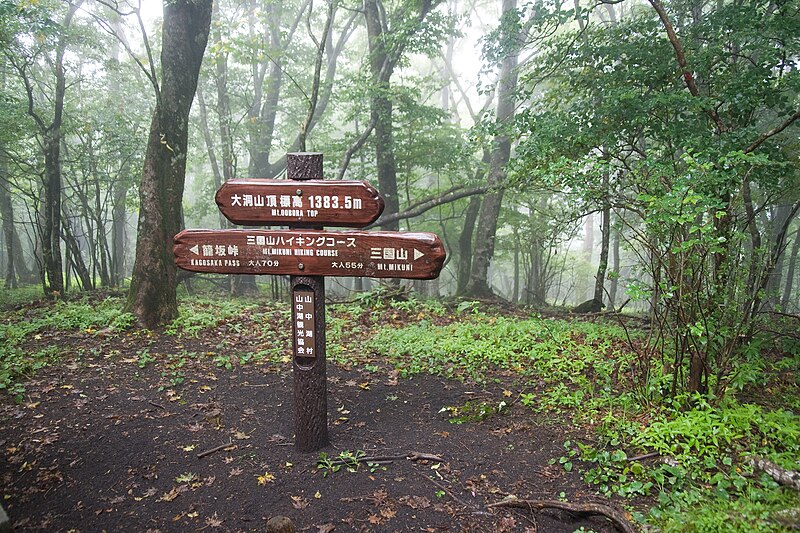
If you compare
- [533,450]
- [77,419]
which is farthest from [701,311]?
[77,419]

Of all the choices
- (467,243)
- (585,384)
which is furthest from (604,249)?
(467,243)

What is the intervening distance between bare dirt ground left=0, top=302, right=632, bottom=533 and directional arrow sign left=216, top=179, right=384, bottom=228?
86.5 inches

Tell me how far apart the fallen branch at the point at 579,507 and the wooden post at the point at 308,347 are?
1.72 meters

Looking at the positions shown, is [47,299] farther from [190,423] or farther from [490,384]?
[490,384]

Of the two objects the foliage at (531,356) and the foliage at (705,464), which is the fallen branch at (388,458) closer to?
the foliage at (705,464)

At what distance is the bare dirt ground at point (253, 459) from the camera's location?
3.42 meters

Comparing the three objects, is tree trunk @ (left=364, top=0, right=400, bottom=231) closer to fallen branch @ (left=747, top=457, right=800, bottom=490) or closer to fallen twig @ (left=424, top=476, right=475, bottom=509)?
fallen twig @ (left=424, top=476, right=475, bottom=509)

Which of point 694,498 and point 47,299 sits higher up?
point 47,299

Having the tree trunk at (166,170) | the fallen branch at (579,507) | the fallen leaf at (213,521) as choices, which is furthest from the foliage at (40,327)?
the fallen branch at (579,507)

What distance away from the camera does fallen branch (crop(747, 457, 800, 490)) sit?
3.35 metres

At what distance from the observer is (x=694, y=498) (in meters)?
3.32

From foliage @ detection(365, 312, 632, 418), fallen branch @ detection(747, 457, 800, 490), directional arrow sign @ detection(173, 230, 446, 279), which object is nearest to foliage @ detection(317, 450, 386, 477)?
directional arrow sign @ detection(173, 230, 446, 279)

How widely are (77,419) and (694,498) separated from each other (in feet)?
18.9

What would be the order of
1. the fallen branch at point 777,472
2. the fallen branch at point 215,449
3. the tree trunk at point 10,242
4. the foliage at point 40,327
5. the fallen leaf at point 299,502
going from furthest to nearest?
the tree trunk at point 10,242, the foliage at point 40,327, the fallen branch at point 215,449, the fallen leaf at point 299,502, the fallen branch at point 777,472
